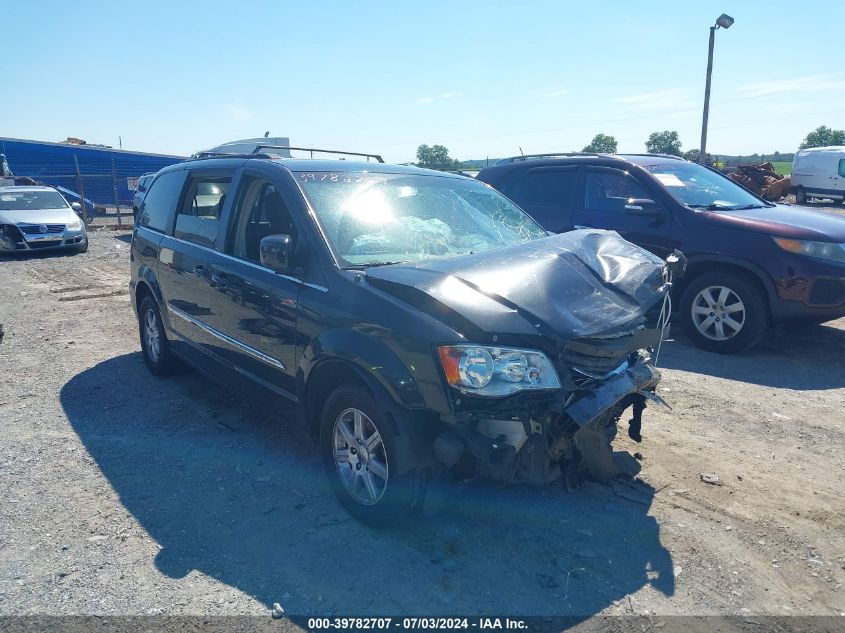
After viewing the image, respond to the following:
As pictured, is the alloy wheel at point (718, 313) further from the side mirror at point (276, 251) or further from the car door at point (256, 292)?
the side mirror at point (276, 251)

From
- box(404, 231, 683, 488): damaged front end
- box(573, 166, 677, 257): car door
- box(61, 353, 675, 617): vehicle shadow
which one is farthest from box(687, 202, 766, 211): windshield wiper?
box(61, 353, 675, 617): vehicle shadow

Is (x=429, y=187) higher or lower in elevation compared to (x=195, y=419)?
higher

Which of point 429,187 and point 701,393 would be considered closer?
point 429,187

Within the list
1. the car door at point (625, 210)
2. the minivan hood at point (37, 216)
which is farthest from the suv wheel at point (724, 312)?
the minivan hood at point (37, 216)

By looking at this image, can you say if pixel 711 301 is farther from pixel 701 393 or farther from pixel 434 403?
pixel 434 403

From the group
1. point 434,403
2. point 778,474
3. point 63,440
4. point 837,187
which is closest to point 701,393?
point 778,474

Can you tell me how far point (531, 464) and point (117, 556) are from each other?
7.04 feet

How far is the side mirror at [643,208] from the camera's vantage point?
672 centimetres

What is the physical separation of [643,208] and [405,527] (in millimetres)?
4741

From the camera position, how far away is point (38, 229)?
1416 centimetres

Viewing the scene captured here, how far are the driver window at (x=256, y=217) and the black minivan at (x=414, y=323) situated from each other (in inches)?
0.4

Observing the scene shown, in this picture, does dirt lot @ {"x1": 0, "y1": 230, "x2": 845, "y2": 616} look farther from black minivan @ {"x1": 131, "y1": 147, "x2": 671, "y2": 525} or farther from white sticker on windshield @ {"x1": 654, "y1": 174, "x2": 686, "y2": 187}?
white sticker on windshield @ {"x1": 654, "y1": 174, "x2": 686, "y2": 187}

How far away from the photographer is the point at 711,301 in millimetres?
6469

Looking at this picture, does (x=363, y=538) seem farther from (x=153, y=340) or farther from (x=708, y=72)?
(x=708, y=72)
